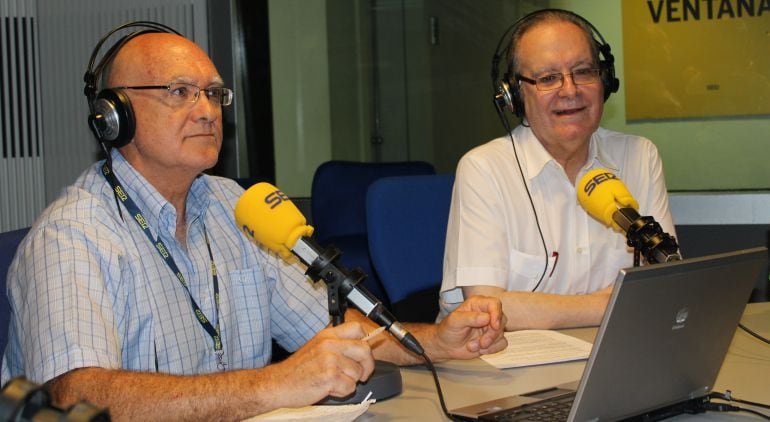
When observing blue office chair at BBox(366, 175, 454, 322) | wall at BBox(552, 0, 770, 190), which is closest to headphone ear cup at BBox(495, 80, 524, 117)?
blue office chair at BBox(366, 175, 454, 322)

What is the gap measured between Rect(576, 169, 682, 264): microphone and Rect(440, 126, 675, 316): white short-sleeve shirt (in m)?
0.41

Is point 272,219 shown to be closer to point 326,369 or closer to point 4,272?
point 326,369

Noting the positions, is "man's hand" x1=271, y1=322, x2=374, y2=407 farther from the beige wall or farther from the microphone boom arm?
the beige wall

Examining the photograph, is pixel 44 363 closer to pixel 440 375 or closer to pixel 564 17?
pixel 440 375

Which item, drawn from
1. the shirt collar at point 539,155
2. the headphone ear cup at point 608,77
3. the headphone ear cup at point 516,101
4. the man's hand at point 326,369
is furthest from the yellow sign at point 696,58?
the man's hand at point 326,369

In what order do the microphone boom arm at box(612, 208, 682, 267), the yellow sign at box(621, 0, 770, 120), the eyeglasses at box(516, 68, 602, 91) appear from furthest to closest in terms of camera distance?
the yellow sign at box(621, 0, 770, 120)
the eyeglasses at box(516, 68, 602, 91)
the microphone boom arm at box(612, 208, 682, 267)

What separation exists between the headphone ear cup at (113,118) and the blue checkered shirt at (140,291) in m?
0.06

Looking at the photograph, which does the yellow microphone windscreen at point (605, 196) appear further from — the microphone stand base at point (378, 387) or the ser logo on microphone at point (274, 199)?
the ser logo on microphone at point (274, 199)

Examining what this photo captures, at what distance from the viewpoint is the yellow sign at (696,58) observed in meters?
3.96

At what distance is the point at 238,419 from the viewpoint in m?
1.44

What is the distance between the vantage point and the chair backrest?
4469 mm

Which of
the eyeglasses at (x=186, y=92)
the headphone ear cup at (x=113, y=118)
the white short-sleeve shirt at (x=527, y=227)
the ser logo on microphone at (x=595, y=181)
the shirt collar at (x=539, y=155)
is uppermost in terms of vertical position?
the eyeglasses at (x=186, y=92)

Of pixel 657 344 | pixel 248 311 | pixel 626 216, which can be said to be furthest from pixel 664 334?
pixel 248 311

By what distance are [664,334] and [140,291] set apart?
920 mm
